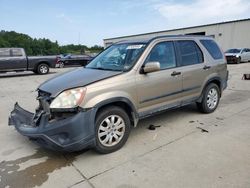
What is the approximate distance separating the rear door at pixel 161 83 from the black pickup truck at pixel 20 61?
12941 millimetres

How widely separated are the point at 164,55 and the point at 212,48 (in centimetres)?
171

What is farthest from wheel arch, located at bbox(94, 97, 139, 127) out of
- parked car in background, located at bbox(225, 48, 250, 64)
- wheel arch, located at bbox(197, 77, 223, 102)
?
parked car in background, located at bbox(225, 48, 250, 64)

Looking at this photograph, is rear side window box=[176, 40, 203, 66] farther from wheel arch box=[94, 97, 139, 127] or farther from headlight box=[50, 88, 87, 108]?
headlight box=[50, 88, 87, 108]

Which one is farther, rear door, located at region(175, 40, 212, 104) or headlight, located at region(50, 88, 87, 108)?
rear door, located at region(175, 40, 212, 104)

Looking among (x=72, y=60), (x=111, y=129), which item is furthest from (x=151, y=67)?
(x=72, y=60)

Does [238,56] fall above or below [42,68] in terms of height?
above

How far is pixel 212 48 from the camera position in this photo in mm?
5805

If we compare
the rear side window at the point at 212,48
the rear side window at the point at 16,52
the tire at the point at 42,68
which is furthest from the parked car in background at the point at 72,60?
the rear side window at the point at 212,48

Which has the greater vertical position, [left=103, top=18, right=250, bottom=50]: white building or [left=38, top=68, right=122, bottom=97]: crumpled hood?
[left=103, top=18, right=250, bottom=50]: white building

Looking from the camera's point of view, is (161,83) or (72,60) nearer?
(161,83)

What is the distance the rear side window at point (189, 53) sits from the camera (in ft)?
16.4

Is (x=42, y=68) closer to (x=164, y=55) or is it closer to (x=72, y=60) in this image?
(x=72, y=60)

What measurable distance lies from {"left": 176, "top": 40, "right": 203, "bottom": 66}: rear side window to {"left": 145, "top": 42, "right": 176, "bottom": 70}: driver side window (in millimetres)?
235

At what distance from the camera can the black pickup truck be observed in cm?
1523
